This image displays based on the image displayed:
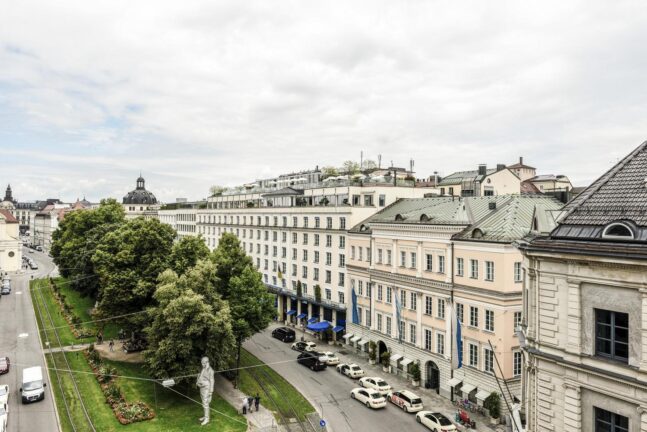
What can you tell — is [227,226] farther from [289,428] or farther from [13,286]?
[289,428]

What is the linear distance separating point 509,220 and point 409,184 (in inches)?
1059

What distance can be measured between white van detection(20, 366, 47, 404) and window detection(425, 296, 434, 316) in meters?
36.5

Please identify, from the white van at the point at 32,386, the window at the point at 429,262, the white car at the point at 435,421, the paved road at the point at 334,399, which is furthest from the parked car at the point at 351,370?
the white van at the point at 32,386

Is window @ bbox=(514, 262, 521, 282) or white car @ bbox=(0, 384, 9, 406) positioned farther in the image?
window @ bbox=(514, 262, 521, 282)

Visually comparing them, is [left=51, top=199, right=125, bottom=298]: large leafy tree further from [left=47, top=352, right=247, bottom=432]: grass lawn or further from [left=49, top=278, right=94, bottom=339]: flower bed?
[left=47, top=352, right=247, bottom=432]: grass lawn

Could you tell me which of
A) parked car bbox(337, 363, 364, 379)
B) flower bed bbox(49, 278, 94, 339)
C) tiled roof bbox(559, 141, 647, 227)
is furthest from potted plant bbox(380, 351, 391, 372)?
flower bed bbox(49, 278, 94, 339)

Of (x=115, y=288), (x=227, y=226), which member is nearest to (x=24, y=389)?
(x=115, y=288)

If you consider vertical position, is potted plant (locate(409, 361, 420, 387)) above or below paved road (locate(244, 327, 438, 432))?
above

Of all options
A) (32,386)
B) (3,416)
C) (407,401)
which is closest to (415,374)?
(407,401)

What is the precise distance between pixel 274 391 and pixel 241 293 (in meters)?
10.4

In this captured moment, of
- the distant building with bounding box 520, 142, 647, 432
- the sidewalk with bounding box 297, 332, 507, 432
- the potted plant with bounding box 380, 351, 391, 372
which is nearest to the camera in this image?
the distant building with bounding box 520, 142, 647, 432

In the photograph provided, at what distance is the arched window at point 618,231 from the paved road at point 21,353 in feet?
129

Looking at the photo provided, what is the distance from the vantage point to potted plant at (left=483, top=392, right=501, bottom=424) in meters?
39.1

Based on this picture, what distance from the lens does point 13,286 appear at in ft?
308
